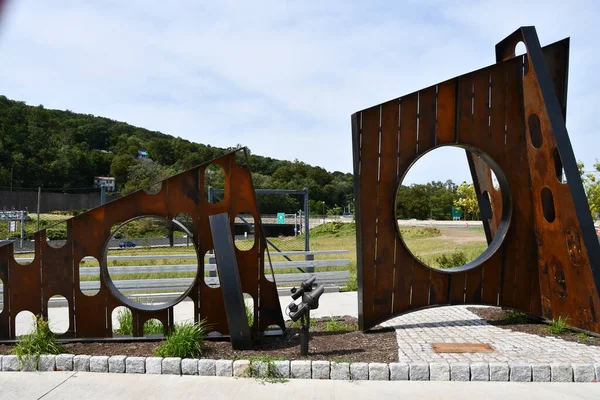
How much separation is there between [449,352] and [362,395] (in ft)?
5.23

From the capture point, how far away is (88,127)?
64.4 meters

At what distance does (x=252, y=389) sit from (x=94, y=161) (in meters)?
55.6

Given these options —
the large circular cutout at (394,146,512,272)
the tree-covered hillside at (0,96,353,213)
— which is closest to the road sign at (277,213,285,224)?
the large circular cutout at (394,146,512,272)

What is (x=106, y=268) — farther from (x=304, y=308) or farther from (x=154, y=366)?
(x=304, y=308)

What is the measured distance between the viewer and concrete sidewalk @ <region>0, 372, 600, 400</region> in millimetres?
4508

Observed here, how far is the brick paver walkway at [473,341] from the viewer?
5.35 m

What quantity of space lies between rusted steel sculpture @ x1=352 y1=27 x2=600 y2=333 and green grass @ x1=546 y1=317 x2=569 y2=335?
0.11 m

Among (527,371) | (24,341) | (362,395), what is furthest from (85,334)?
(527,371)

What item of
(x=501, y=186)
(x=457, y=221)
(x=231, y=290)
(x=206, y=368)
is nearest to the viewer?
(x=206, y=368)

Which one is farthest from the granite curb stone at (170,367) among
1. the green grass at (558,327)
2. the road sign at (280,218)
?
the road sign at (280,218)

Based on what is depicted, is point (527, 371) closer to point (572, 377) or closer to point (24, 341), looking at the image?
point (572, 377)

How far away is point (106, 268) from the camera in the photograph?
6.20 metres

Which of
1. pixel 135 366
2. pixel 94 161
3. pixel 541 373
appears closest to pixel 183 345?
pixel 135 366

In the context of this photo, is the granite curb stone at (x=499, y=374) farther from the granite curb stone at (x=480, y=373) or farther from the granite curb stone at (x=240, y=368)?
the granite curb stone at (x=240, y=368)
